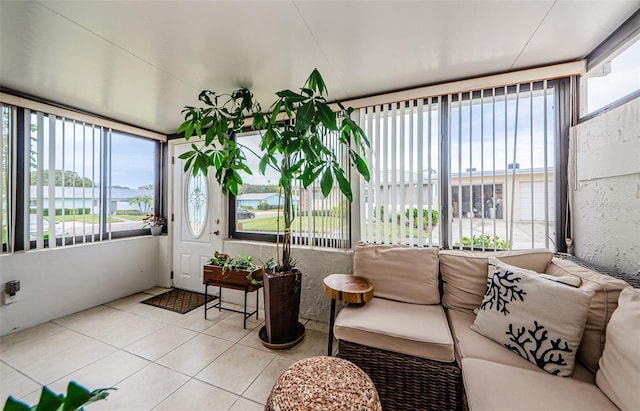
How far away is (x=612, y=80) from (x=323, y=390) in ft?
8.51

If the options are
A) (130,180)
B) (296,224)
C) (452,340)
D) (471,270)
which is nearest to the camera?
(452,340)

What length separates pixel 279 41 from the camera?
5.24ft

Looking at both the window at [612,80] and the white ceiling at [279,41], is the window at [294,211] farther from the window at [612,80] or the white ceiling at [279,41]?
the window at [612,80]

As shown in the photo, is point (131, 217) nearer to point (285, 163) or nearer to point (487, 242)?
point (285, 163)

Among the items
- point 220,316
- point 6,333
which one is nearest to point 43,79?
point 6,333

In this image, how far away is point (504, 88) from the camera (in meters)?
1.98

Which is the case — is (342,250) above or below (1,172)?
below

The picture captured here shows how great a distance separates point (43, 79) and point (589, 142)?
4.43 meters

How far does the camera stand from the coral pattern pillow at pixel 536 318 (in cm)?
113

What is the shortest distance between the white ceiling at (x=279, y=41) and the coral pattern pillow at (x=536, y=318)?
156 centimetres

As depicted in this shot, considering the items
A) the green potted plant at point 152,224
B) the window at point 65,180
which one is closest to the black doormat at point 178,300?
the green potted plant at point 152,224

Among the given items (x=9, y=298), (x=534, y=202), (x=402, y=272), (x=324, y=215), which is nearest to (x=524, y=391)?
(x=402, y=272)

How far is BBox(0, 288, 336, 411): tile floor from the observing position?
5.05 ft

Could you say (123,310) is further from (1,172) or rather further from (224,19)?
(224,19)
